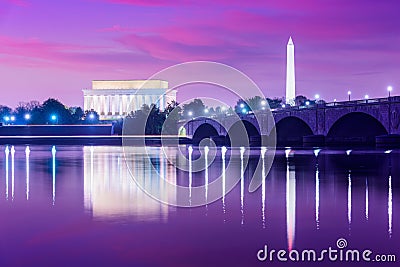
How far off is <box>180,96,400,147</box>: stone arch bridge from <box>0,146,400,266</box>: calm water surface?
Answer: 4898cm

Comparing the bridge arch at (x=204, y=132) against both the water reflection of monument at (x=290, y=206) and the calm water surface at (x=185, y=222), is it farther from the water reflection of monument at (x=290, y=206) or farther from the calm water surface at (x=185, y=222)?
the calm water surface at (x=185, y=222)

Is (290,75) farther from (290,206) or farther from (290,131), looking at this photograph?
(290,206)

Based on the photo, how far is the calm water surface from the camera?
18.9 metres

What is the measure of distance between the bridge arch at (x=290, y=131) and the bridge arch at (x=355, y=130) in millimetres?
13635

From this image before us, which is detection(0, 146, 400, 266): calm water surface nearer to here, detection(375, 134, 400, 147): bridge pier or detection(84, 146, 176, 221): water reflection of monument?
detection(84, 146, 176, 221): water reflection of monument

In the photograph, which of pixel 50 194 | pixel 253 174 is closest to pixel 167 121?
pixel 253 174

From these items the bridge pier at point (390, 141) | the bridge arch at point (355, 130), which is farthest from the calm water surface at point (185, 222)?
the bridge arch at point (355, 130)

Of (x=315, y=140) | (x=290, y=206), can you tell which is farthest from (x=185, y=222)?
(x=315, y=140)

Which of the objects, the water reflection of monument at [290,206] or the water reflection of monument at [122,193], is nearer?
the water reflection of monument at [290,206]

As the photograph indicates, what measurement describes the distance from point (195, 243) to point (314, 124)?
8840cm

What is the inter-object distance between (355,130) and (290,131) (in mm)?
18623
